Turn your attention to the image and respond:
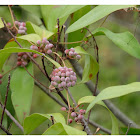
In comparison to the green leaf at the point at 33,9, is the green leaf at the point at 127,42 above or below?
below

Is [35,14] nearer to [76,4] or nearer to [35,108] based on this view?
[76,4]

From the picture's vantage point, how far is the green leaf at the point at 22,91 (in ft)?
2.12

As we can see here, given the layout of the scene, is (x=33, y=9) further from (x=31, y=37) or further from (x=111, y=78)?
(x=111, y=78)

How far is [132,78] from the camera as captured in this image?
7.36ft

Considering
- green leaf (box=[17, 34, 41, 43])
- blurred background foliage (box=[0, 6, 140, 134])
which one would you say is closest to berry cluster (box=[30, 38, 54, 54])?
green leaf (box=[17, 34, 41, 43])

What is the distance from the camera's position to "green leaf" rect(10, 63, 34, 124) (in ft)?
2.12

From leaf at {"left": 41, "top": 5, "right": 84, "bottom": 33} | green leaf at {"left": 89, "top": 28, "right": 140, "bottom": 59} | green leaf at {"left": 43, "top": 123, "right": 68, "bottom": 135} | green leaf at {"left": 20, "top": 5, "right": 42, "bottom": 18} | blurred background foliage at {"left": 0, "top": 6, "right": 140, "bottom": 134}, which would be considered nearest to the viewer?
green leaf at {"left": 43, "top": 123, "right": 68, "bottom": 135}

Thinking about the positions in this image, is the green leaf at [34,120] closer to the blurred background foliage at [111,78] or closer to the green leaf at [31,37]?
the green leaf at [31,37]

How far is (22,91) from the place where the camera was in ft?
2.23

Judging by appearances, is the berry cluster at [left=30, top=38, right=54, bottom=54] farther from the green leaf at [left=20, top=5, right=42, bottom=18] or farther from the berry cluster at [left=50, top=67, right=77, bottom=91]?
the green leaf at [left=20, top=5, right=42, bottom=18]

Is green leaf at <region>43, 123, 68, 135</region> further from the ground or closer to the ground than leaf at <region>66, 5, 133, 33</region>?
closer to the ground

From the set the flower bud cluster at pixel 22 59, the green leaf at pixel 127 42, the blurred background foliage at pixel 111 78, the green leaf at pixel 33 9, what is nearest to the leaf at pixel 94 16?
the green leaf at pixel 127 42

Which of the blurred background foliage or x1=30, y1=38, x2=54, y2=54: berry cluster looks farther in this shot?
the blurred background foliage

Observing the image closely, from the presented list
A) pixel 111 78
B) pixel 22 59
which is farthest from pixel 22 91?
pixel 111 78
